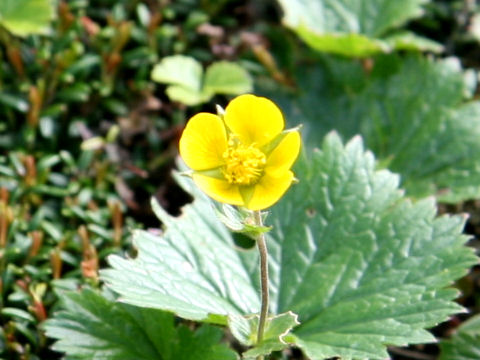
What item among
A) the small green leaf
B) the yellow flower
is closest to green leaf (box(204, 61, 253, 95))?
the yellow flower

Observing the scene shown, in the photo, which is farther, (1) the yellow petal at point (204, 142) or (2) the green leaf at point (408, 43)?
(2) the green leaf at point (408, 43)

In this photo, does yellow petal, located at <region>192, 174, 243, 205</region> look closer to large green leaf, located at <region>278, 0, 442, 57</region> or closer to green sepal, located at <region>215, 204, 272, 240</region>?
green sepal, located at <region>215, 204, 272, 240</region>

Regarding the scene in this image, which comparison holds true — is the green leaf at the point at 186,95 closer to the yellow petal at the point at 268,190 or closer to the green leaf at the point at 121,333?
the green leaf at the point at 121,333

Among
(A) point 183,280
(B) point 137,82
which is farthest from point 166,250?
(B) point 137,82

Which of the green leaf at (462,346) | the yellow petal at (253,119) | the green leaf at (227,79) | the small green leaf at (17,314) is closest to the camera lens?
the yellow petal at (253,119)

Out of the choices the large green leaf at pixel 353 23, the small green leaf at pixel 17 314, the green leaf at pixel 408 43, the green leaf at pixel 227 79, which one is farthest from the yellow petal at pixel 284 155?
the green leaf at pixel 408 43

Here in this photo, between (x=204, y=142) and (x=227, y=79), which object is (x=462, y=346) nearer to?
(x=204, y=142)

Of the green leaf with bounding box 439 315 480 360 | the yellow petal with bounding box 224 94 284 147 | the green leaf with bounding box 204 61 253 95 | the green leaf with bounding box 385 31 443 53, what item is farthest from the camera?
the green leaf with bounding box 385 31 443 53
